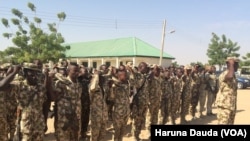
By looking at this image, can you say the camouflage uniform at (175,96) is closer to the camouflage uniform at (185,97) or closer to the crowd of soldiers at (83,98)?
the crowd of soldiers at (83,98)

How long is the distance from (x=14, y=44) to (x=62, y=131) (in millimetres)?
22460

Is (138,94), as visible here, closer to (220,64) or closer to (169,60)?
(169,60)

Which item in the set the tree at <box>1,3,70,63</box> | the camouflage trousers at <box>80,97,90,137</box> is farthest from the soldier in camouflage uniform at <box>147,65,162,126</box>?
the tree at <box>1,3,70,63</box>

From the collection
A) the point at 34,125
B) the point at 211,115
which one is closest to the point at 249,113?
the point at 211,115

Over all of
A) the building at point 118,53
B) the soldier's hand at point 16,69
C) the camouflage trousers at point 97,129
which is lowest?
the camouflage trousers at point 97,129

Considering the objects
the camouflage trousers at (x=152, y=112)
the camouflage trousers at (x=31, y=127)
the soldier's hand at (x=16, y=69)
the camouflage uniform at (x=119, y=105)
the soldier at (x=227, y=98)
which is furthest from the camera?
the camouflage trousers at (x=152, y=112)

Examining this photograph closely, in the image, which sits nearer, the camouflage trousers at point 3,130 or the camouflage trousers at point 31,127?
the camouflage trousers at point 31,127

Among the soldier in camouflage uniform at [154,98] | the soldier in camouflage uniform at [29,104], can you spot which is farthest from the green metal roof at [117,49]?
the soldier in camouflage uniform at [29,104]

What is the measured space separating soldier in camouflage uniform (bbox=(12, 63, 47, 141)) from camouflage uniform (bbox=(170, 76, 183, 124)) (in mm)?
4928

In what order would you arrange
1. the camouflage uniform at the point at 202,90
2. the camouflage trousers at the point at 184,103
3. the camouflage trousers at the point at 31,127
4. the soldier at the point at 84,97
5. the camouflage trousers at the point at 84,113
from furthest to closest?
the camouflage uniform at the point at 202,90
the camouflage trousers at the point at 184,103
the camouflage trousers at the point at 84,113
the soldier at the point at 84,97
the camouflage trousers at the point at 31,127

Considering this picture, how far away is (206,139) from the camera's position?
4.43 meters

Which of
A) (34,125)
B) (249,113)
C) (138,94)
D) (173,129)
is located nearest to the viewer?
(173,129)

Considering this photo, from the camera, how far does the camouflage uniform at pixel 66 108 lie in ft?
17.1

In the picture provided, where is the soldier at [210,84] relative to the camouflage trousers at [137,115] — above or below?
above
